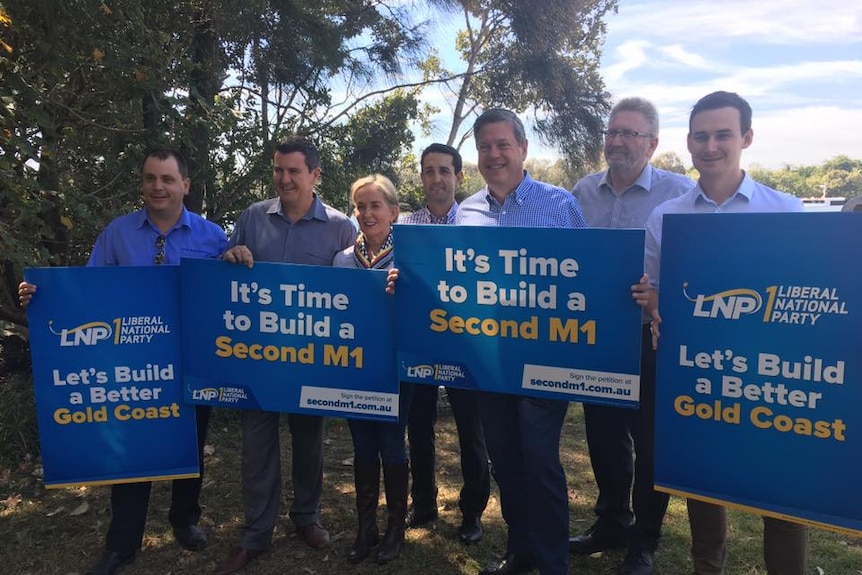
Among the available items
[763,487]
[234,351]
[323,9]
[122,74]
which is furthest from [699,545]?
[323,9]

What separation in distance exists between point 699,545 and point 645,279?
49.8 inches

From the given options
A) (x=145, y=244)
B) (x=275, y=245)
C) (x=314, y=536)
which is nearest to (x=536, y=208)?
(x=275, y=245)

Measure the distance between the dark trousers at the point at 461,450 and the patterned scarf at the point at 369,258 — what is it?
91 cm

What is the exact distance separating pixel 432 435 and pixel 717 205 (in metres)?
2.20

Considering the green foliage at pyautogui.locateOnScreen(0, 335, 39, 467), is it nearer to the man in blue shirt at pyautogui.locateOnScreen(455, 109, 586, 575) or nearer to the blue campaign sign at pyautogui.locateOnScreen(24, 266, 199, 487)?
the blue campaign sign at pyautogui.locateOnScreen(24, 266, 199, 487)

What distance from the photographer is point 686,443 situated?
8.59ft

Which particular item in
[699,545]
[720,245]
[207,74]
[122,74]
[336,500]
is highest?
[207,74]

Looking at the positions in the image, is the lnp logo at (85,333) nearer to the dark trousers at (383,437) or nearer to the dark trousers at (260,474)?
the dark trousers at (260,474)

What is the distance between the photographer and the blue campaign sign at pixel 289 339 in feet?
10.7

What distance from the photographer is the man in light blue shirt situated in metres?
2.60

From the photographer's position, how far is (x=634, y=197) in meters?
3.52

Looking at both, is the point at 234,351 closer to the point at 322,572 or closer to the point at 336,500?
the point at 322,572

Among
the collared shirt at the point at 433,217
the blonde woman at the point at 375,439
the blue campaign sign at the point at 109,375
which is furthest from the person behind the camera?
the collared shirt at the point at 433,217

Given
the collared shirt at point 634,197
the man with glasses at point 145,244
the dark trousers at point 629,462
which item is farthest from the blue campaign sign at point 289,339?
the collared shirt at point 634,197
